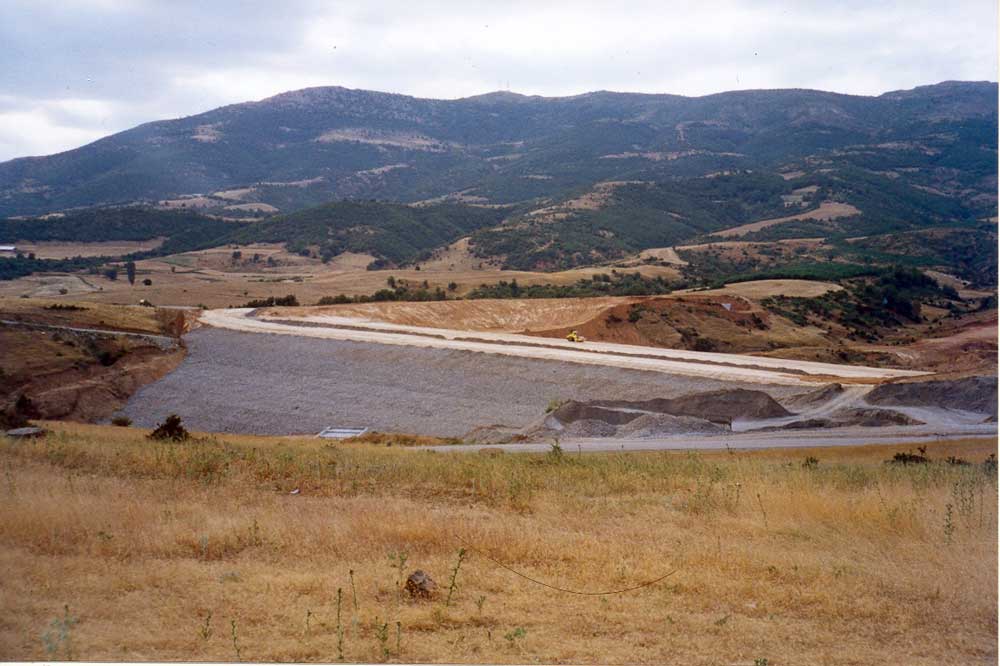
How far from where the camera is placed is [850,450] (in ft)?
71.9

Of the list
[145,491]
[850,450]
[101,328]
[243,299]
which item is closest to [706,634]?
[145,491]

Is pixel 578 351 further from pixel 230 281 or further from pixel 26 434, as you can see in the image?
pixel 230 281

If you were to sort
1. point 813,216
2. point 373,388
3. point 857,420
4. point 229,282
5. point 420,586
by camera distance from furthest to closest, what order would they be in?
point 813,216, point 229,282, point 373,388, point 857,420, point 420,586

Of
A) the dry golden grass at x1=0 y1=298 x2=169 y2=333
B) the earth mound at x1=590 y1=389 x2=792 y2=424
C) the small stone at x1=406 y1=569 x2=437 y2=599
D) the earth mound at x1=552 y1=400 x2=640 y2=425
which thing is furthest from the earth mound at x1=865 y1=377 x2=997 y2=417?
the dry golden grass at x1=0 y1=298 x2=169 y2=333

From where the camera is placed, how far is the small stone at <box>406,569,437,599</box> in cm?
787

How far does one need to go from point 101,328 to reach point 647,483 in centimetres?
4266

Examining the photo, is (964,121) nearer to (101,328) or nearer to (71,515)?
(101,328)

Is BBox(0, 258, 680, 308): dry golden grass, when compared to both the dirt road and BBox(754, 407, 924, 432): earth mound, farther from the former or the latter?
BBox(754, 407, 924, 432): earth mound

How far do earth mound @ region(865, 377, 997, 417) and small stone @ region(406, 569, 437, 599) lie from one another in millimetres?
24613

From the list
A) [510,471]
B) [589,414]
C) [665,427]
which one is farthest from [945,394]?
[510,471]

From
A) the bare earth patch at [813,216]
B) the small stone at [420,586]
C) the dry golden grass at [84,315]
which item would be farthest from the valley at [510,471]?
the bare earth patch at [813,216]

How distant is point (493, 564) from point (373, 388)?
104ft

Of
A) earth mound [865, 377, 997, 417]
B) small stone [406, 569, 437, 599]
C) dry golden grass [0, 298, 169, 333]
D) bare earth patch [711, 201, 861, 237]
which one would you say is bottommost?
earth mound [865, 377, 997, 417]

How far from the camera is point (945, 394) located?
28.0 m
